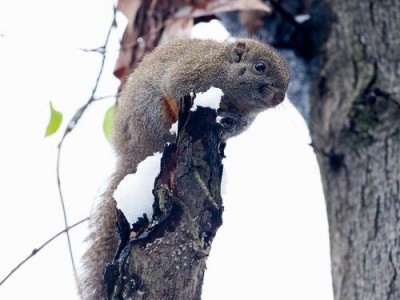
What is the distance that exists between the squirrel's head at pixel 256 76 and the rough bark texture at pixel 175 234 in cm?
147

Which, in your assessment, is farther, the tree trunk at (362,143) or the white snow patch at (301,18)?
the white snow patch at (301,18)

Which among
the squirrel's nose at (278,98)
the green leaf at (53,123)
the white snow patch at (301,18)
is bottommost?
the green leaf at (53,123)

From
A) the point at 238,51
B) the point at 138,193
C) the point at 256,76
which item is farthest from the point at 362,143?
the point at 238,51

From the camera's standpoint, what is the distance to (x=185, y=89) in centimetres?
383

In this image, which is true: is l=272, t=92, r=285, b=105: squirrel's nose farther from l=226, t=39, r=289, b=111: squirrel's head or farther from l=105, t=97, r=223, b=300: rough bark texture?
l=105, t=97, r=223, b=300: rough bark texture

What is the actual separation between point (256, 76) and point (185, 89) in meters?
0.41

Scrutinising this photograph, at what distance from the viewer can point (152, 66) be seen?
4059mm

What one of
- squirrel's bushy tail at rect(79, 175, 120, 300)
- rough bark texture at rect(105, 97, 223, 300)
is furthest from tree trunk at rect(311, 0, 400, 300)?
squirrel's bushy tail at rect(79, 175, 120, 300)

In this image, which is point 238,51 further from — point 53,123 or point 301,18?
point 53,123

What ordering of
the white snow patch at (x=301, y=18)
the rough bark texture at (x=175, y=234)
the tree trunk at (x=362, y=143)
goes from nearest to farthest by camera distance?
the rough bark texture at (x=175, y=234) < the tree trunk at (x=362, y=143) < the white snow patch at (x=301, y=18)

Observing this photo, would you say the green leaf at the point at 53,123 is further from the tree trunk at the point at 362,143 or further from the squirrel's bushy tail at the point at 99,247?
the tree trunk at the point at 362,143

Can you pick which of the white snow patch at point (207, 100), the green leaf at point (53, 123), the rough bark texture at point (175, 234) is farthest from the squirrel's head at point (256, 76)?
the rough bark texture at point (175, 234)

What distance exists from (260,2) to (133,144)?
990mm

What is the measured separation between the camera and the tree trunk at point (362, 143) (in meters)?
2.69
